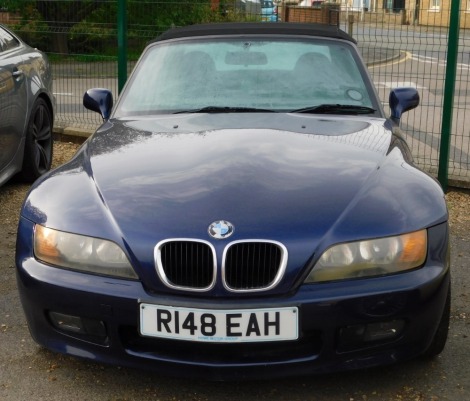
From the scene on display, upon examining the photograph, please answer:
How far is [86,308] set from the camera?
3273mm

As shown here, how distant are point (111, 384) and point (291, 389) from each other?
2.41 feet

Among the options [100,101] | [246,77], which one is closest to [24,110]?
[100,101]

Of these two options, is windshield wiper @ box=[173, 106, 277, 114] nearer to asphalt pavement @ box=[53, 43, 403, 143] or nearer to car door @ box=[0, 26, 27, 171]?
car door @ box=[0, 26, 27, 171]

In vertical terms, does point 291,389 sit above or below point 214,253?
below

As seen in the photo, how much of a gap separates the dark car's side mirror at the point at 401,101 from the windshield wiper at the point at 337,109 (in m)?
0.31

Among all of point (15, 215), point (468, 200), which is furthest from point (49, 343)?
point (468, 200)

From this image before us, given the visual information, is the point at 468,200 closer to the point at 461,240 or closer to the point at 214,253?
the point at 461,240

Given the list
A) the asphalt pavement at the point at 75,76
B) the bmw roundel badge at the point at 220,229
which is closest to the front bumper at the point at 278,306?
the bmw roundel badge at the point at 220,229

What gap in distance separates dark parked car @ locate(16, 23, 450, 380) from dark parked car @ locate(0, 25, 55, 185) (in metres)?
2.63

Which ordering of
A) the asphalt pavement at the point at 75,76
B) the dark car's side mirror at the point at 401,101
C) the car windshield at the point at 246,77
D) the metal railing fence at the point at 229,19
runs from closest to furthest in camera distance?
the car windshield at the point at 246,77 → the dark car's side mirror at the point at 401,101 → the metal railing fence at the point at 229,19 → the asphalt pavement at the point at 75,76

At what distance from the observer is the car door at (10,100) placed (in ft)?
20.8

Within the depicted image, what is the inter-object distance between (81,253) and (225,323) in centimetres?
63

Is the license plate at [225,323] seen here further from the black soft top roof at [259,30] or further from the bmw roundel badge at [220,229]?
the black soft top roof at [259,30]

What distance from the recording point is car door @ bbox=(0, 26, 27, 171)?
634cm
